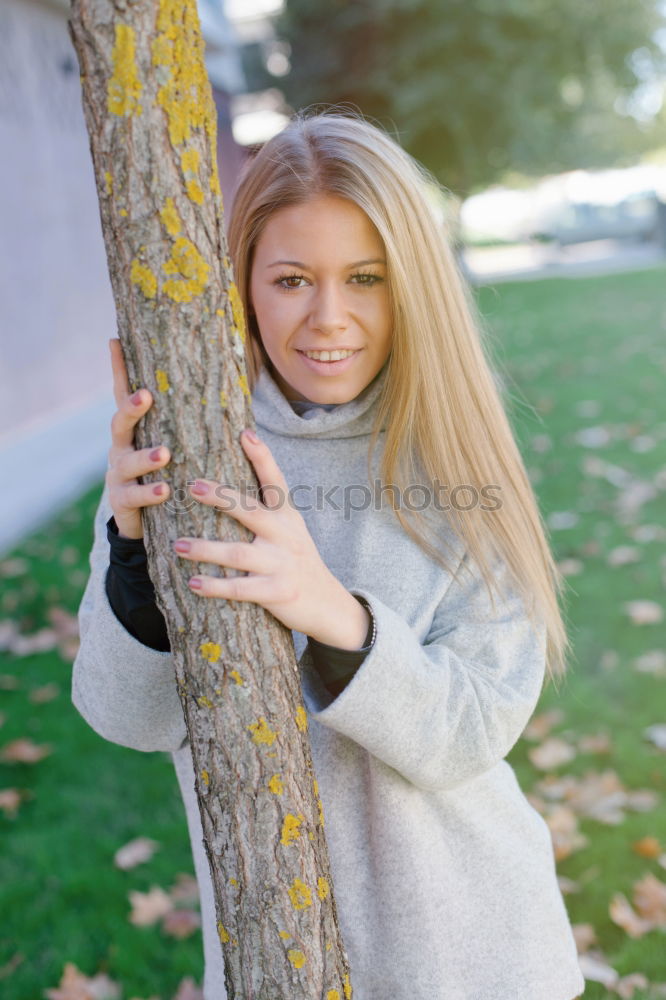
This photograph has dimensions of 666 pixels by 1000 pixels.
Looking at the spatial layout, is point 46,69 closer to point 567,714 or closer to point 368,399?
point 567,714

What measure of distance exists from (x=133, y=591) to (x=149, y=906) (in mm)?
1850

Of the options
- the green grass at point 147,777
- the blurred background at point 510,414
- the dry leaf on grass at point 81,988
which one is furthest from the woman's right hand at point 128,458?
the dry leaf on grass at point 81,988

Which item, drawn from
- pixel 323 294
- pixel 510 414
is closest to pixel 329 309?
pixel 323 294

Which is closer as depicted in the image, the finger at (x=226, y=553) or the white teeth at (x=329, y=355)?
the finger at (x=226, y=553)

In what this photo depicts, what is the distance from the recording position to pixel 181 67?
110 centimetres

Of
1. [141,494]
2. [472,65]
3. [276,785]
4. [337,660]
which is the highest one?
[472,65]

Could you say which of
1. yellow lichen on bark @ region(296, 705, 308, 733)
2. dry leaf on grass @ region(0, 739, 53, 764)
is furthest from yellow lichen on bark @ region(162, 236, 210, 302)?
dry leaf on grass @ region(0, 739, 53, 764)

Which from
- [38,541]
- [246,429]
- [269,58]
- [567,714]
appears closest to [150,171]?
[246,429]

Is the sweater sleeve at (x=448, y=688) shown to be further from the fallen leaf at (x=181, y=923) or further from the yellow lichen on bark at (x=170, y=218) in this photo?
the fallen leaf at (x=181, y=923)

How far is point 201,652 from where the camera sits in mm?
1185

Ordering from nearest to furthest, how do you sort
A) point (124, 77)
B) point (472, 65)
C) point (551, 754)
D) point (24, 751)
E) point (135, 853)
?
1. point (124, 77)
2. point (135, 853)
3. point (551, 754)
4. point (24, 751)
5. point (472, 65)

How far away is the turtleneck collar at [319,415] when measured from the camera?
1.61m

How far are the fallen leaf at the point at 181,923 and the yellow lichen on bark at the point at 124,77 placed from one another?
2.38 m

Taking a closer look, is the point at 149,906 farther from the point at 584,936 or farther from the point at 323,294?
the point at 323,294
